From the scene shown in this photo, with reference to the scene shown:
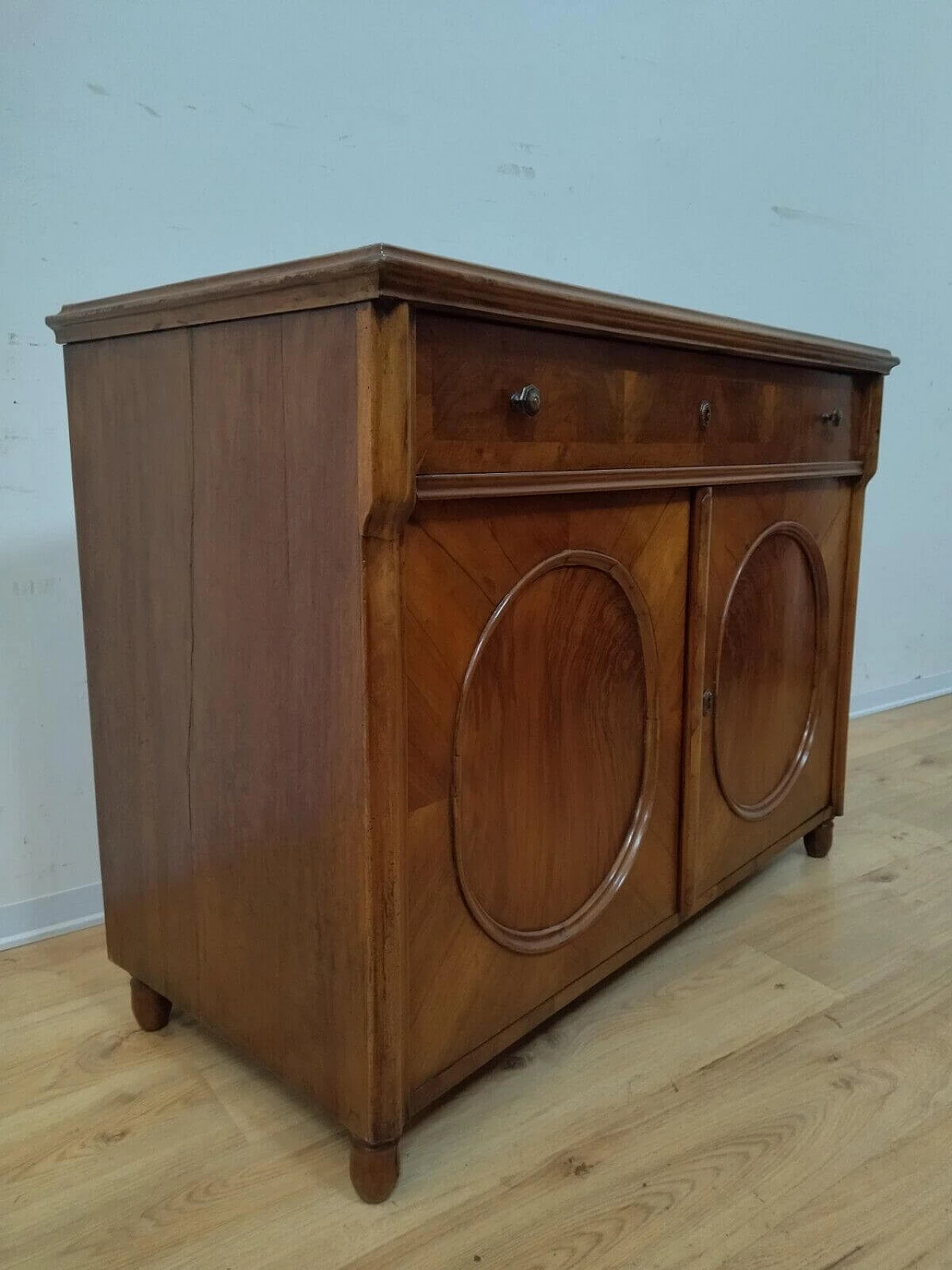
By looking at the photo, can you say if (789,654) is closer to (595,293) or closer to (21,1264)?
(595,293)

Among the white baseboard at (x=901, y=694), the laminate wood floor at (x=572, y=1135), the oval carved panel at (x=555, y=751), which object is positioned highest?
the oval carved panel at (x=555, y=751)

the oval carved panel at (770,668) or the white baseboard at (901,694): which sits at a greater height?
the oval carved panel at (770,668)

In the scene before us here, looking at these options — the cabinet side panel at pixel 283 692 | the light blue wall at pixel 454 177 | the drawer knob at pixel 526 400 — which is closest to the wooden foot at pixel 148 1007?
the cabinet side panel at pixel 283 692

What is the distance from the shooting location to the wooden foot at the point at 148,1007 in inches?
48.8

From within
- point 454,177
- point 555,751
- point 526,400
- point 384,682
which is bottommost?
point 555,751

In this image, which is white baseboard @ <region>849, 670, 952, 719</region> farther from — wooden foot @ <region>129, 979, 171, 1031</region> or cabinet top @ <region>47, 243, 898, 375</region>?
wooden foot @ <region>129, 979, 171, 1031</region>

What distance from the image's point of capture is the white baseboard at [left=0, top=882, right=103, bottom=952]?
1450mm

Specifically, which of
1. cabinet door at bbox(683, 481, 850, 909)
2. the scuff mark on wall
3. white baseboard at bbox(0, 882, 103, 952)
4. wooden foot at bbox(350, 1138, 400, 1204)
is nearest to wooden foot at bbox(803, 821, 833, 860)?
cabinet door at bbox(683, 481, 850, 909)

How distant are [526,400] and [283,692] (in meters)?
0.36

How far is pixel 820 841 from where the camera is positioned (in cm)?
178

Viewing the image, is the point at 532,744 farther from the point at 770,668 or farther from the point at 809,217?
the point at 809,217

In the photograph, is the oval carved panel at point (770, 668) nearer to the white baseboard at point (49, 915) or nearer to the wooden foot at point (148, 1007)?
the wooden foot at point (148, 1007)

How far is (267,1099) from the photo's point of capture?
3.73ft

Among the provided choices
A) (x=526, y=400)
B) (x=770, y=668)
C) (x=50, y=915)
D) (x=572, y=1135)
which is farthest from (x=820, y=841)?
(x=50, y=915)
